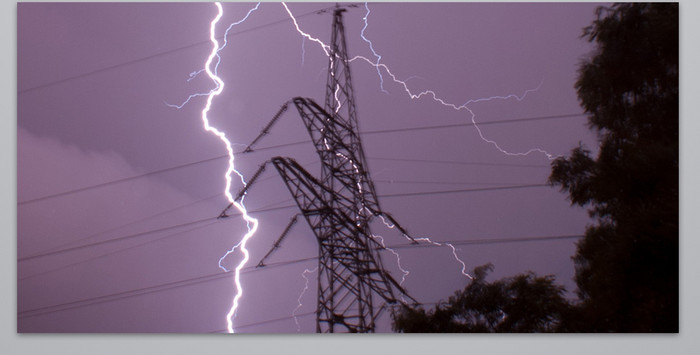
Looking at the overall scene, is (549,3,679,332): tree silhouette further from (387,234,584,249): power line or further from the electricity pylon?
the electricity pylon

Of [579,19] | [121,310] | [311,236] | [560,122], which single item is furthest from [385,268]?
[579,19]

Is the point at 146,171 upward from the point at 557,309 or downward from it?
upward

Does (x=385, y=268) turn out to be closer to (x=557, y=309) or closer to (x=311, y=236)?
(x=311, y=236)

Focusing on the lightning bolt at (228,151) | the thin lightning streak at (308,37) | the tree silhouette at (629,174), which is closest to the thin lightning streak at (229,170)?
the lightning bolt at (228,151)

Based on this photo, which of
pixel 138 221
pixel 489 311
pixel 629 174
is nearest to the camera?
pixel 629 174

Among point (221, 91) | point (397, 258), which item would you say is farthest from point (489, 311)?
point (221, 91)

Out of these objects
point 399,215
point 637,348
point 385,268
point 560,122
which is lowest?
point 637,348

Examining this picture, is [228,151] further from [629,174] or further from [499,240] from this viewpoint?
[629,174]

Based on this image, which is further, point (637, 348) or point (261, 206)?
point (261, 206)
